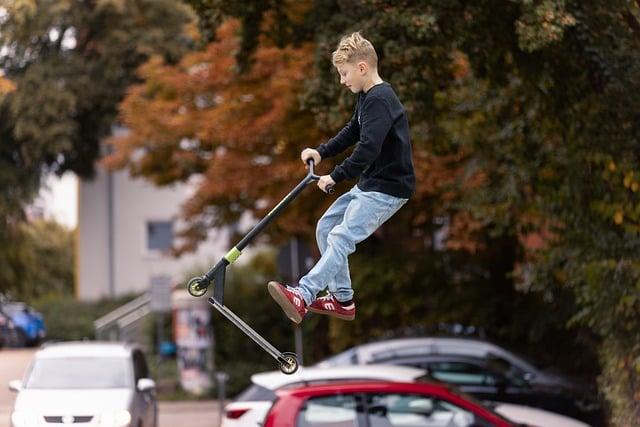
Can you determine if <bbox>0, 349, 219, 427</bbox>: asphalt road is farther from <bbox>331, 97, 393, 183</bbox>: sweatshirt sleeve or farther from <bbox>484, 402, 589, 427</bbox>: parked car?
<bbox>331, 97, 393, 183</bbox>: sweatshirt sleeve

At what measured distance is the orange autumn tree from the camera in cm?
2058

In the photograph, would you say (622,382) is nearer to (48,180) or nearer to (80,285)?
(48,180)

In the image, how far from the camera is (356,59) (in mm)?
5848

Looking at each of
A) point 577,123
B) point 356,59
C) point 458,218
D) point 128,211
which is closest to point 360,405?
point 577,123

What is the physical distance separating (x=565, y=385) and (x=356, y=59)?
12.3 metres

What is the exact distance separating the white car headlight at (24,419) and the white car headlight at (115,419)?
0.79m

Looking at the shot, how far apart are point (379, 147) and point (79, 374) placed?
11.3 meters

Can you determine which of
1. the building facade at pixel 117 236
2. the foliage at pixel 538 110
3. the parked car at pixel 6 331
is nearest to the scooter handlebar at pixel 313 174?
the foliage at pixel 538 110

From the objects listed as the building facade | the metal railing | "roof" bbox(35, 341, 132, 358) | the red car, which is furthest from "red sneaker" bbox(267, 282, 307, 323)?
the building facade

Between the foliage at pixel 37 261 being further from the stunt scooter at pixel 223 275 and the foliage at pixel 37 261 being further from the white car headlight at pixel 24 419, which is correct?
the stunt scooter at pixel 223 275

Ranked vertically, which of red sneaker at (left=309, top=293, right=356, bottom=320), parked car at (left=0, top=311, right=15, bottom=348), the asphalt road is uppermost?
red sneaker at (left=309, top=293, right=356, bottom=320)

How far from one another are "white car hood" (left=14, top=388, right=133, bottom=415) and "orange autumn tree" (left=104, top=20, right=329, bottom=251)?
5160 millimetres

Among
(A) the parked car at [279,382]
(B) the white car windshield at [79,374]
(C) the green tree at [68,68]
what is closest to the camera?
(A) the parked car at [279,382]

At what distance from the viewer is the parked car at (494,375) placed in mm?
17031
